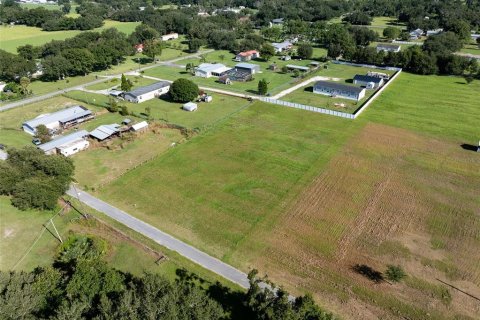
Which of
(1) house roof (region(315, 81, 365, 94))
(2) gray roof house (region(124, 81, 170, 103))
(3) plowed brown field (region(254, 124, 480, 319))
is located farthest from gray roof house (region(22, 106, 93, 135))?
(1) house roof (region(315, 81, 365, 94))

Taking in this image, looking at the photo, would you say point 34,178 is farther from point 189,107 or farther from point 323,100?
point 323,100

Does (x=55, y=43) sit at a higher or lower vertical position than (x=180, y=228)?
higher

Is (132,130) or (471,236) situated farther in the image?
(132,130)

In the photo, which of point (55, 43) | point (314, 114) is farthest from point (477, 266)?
point (55, 43)

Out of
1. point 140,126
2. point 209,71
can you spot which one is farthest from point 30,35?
point 140,126

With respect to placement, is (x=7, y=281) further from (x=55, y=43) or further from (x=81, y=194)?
(x=55, y=43)

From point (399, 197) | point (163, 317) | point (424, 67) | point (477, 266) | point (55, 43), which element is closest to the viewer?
point (163, 317)

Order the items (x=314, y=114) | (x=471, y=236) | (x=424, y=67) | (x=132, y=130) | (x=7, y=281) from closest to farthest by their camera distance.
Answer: (x=7, y=281), (x=471, y=236), (x=132, y=130), (x=314, y=114), (x=424, y=67)

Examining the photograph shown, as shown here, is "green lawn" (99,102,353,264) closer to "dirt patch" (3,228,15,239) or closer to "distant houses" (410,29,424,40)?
"dirt patch" (3,228,15,239)
